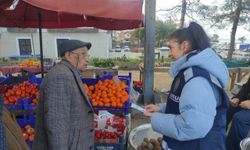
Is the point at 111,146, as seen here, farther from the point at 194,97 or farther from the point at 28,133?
the point at 194,97

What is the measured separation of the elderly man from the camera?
5.67 ft

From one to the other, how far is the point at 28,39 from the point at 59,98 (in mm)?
19279

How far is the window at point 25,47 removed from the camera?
1923 centimetres

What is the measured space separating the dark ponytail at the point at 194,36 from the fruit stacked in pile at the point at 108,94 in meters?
1.54

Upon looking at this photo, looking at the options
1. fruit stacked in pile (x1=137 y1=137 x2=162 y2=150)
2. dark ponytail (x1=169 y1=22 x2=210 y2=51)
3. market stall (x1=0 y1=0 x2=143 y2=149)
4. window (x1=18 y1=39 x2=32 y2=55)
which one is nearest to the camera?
dark ponytail (x1=169 y1=22 x2=210 y2=51)

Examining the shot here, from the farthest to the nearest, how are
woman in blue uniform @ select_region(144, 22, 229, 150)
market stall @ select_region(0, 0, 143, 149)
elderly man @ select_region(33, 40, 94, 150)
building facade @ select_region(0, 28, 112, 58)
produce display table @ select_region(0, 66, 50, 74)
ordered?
building facade @ select_region(0, 28, 112, 58)
produce display table @ select_region(0, 66, 50, 74)
market stall @ select_region(0, 0, 143, 149)
elderly man @ select_region(33, 40, 94, 150)
woman in blue uniform @ select_region(144, 22, 229, 150)

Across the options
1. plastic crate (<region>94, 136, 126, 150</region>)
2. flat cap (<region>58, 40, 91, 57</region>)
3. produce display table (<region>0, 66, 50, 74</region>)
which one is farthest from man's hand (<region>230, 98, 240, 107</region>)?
produce display table (<region>0, 66, 50, 74</region>)

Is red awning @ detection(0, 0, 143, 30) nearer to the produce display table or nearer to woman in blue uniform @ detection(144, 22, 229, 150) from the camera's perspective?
woman in blue uniform @ detection(144, 22, 229, 150)

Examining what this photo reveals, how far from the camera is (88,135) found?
206 cm

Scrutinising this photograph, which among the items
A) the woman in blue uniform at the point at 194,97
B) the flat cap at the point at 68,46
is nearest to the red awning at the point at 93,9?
the flat cap at the point at 68,46

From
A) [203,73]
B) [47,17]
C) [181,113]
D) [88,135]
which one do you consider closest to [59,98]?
[88,135]

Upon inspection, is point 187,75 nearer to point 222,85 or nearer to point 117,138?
point 222,85

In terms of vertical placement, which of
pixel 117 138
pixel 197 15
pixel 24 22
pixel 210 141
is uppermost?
pixel 197 15

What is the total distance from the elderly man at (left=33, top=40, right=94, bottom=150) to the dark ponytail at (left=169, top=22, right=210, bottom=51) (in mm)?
860
